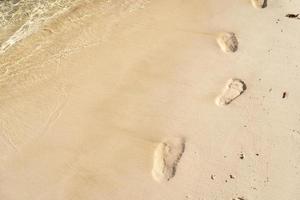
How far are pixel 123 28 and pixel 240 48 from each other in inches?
80.6

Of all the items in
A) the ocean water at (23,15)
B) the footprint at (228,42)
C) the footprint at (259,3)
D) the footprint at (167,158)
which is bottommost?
the footprint at (167,158)

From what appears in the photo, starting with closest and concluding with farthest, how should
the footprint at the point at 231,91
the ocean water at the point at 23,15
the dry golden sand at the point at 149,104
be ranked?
the dry golden sand at the point at 149,104 → the footprint at the point at 231,91 → the ocean water at the point at 23,15

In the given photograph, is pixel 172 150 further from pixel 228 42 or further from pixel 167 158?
pixel 228 42

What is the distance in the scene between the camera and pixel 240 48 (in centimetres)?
766

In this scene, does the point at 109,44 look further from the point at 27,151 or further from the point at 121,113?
the point at 27,151

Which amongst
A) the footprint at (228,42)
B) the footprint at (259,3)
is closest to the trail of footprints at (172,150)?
the footprint at (228,42)

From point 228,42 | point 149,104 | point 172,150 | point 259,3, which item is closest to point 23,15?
point 149,104

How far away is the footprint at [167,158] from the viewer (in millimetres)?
6152

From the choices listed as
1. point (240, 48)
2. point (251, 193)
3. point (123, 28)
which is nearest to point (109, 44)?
point (123, 28)

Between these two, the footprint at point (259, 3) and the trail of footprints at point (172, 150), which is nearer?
the trail of footprints at point (172, 150)

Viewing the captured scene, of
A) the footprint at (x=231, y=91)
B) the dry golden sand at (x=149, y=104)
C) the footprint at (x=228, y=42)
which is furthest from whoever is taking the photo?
the footprint at (x=228, y=42)

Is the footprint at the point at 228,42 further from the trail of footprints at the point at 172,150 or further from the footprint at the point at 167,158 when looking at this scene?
the footprint at the point at 167,158

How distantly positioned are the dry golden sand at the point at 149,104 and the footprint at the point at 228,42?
0.08 m

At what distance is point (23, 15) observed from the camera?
8.60 meters
